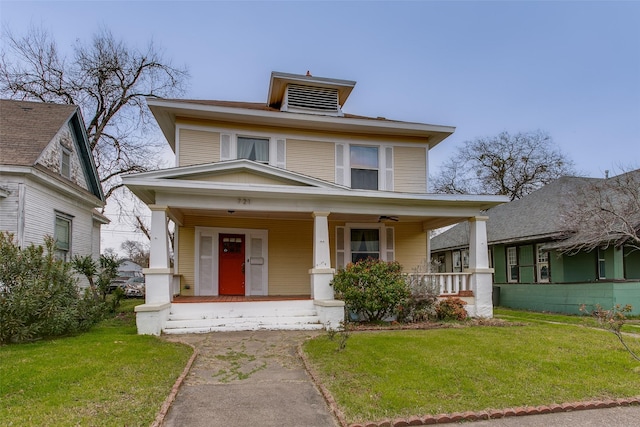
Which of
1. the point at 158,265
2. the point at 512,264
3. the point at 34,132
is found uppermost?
the point at 34,132

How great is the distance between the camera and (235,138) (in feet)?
41.2

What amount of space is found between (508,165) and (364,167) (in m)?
23.2

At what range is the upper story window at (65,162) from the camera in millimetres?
13633

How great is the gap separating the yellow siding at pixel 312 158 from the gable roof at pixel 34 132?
6791 millimetres

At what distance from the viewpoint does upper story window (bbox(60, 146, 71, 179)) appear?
44.7ft

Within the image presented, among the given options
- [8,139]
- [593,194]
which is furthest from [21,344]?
[593,194]

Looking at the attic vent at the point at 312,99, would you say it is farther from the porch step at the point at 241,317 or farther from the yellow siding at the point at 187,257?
the porch step at the point at 241,317

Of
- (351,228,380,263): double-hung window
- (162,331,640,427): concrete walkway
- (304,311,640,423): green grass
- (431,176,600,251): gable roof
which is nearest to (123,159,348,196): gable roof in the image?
(351,228,380,263): double-hung window

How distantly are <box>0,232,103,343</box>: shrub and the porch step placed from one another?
2.03 metres

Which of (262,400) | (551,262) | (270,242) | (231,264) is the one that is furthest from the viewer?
(551,262)

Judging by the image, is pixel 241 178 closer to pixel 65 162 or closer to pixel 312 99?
pixel 312 99

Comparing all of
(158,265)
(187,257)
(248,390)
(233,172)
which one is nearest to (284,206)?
(233,172)

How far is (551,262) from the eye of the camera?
16484mm

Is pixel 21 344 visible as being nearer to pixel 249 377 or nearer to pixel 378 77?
pixel 249 377
